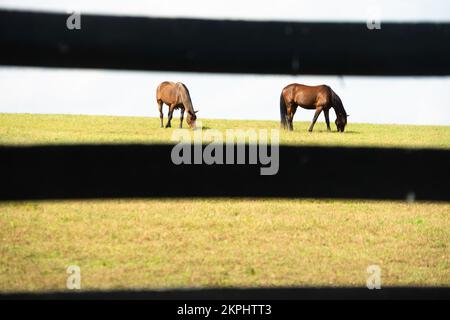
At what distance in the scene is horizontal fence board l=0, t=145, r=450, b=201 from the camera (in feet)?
7.49

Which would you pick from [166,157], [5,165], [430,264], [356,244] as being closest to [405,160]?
[166,157]

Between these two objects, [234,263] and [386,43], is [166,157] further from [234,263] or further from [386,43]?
[234,263]

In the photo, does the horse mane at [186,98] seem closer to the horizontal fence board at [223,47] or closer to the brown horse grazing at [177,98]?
the brown horse grazing at [177,98]

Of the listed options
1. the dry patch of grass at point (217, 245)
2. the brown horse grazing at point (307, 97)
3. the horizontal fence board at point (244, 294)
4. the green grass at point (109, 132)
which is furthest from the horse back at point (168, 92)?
the horizontal fence board at point (244, 294)

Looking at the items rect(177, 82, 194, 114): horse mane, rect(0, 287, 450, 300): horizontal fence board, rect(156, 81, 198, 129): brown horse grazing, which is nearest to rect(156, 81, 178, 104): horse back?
rect(156, 81, 198, 129): brown horse grazing

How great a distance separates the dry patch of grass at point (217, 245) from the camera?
4129 mm

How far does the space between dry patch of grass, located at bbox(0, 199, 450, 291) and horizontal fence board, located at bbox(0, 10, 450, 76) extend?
1.56 m

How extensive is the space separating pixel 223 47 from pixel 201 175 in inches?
20.6

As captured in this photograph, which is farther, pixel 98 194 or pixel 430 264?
pixel 430 264

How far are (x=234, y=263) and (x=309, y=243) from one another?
0.88 m

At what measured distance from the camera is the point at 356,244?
206 inches

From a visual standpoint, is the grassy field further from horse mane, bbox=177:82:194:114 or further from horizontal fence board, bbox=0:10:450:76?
horse mane, bbox=177:82:194:114

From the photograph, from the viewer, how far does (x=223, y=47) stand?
7.09 feet

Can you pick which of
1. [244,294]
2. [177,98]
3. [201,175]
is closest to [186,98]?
[177,98]
